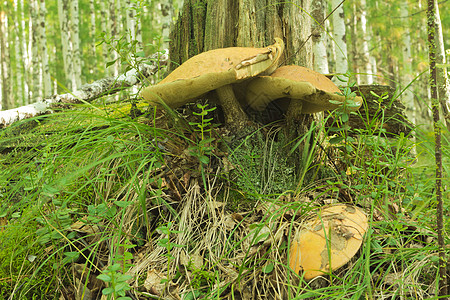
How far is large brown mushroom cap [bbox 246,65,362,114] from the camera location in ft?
6.32

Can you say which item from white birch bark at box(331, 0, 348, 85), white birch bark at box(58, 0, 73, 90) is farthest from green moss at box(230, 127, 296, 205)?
white birch bark at box(58, 0, 73, 90)

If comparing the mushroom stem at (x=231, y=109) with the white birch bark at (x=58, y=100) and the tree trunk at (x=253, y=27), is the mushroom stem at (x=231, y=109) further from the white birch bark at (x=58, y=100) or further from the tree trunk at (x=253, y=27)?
the white birch bark at (x=58, y=100)

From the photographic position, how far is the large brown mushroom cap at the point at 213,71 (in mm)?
1793

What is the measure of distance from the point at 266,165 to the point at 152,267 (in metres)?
0.95

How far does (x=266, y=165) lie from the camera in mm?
2223

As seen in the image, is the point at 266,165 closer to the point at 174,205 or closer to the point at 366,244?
the point at 174,205

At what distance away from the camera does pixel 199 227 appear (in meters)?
1.94

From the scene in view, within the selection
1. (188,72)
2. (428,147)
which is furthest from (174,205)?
(428,147)

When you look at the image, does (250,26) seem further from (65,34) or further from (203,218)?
(65,34)

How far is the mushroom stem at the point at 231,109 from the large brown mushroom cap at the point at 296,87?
12cm

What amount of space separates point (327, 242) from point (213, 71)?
3.44 ft

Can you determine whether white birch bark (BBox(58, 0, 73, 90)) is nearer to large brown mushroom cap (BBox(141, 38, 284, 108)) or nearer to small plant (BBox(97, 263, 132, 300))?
large brown mushroom cap (BBox(141, 38, 284, 108))

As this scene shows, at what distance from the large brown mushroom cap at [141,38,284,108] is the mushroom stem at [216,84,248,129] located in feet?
0.77

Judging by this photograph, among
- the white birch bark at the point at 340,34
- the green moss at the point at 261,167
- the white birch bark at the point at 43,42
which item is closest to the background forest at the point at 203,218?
the green moss at the point at 261,167
